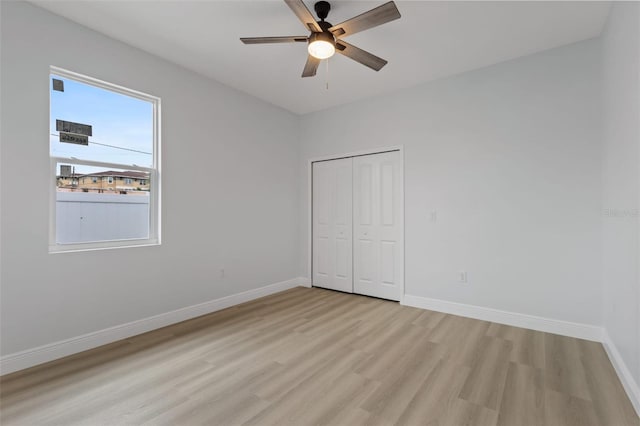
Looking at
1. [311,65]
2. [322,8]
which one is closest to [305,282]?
[311,65]

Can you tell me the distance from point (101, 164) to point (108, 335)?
64.8 inches

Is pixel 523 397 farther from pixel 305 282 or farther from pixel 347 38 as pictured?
pixel 305 282

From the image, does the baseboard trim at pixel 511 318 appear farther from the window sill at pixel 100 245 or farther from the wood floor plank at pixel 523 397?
the window sill at pixel 100 245

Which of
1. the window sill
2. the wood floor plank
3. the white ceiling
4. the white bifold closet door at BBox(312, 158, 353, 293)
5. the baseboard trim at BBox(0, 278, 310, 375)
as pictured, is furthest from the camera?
the white bifold closet door at BBox(312, 158, 353, 293)

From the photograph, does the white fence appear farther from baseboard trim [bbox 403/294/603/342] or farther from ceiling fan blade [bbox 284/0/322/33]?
baseboard trim [bbox 403/294/603/342]

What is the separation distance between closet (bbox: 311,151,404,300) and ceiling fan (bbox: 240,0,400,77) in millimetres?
1888

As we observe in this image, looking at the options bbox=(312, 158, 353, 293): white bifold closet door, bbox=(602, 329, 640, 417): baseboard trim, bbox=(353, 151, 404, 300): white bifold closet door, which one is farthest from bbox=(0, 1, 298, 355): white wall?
bbox=(602, 329, 640, 417): baseboard trim

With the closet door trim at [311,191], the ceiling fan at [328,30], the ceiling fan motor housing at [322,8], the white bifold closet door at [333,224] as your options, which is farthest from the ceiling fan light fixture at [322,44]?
the white bifold closet door at [333,224]

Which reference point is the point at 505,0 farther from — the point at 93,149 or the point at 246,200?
the point at 93,149

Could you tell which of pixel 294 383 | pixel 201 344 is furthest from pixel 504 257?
pixel 201 344

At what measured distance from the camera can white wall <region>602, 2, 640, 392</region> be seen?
1901mm

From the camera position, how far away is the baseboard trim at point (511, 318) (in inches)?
115

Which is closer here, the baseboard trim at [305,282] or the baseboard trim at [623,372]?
the baseboard trim at [623,372]

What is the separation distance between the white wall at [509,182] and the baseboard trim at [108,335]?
8.18 feet
